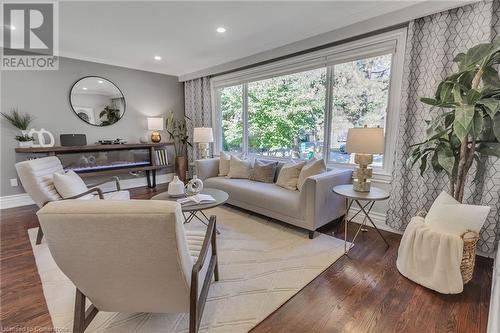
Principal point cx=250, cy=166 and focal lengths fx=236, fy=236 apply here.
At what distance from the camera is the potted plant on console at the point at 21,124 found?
364 cm

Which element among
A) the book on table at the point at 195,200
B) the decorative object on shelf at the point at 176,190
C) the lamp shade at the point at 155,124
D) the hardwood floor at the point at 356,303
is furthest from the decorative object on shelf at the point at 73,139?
the book on table at the point at 195,200

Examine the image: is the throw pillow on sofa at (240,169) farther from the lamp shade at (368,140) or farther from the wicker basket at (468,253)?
the wicker basket at (468,253)

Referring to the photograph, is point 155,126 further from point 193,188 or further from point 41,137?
point 193,188

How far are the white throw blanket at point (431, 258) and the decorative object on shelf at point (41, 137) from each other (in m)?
5.05

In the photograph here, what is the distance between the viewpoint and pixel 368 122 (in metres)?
3.09

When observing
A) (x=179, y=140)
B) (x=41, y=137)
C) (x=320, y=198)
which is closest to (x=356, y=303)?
(x=320, y=198)

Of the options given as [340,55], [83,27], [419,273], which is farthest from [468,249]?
[83,27]

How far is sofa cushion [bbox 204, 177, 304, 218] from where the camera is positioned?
2.75m

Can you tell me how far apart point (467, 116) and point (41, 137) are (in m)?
5.31

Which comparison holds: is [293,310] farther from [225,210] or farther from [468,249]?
[225,210]

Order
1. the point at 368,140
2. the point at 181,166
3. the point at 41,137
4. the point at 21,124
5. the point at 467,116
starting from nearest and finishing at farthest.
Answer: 1. the point at 467,116
2. the point at 368,140
3. the point at 21,124
4. the point at 41,137
5. the point at 181,166

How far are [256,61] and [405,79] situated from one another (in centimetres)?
232

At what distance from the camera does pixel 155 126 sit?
5.00 meters

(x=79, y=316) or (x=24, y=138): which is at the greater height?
(x=24, y=138)
